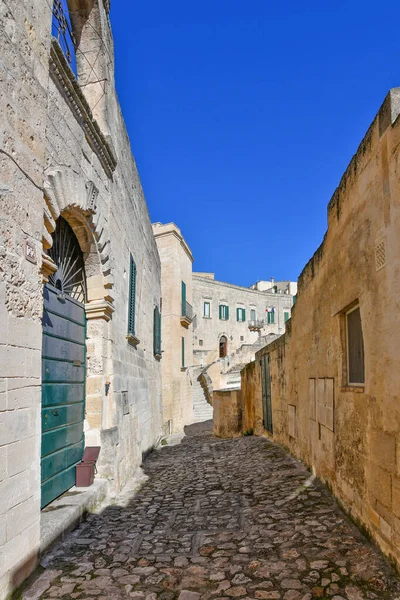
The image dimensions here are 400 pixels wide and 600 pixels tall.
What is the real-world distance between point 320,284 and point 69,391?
3.16 metres

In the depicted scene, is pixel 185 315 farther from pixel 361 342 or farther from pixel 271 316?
pixel 271 316

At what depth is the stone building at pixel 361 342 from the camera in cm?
280

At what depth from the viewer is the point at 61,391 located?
442cm

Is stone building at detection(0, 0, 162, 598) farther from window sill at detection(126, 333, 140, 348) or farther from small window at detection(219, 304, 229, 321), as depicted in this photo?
small window at detection(219, 304, 229, 321)

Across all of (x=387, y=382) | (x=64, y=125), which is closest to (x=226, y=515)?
(x=387, y=382)

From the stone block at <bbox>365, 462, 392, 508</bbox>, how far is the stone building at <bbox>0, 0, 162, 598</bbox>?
8.16 ft

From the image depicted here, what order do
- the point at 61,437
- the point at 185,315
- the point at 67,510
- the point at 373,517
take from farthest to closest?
the point at 185,315
the point at 61,437
the point at 67,510
the point at 373,517

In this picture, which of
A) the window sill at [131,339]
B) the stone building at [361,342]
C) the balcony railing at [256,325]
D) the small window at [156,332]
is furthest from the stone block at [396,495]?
the balcony railing at [256,325]

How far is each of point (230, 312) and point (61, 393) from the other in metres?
38.0

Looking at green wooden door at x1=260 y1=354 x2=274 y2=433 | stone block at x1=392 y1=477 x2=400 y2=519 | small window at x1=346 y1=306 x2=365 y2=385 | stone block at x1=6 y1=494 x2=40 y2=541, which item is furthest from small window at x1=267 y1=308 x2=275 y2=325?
stone block at x1=6 y1=494 x2=40 y2=541

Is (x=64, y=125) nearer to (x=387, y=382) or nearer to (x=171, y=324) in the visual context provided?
(x=387, y=382)

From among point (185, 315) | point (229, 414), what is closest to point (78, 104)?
point (229, 414)

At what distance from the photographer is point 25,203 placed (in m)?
3.08

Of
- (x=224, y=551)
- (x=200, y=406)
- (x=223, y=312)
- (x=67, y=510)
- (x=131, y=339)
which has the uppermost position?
(x=223, y=312)
